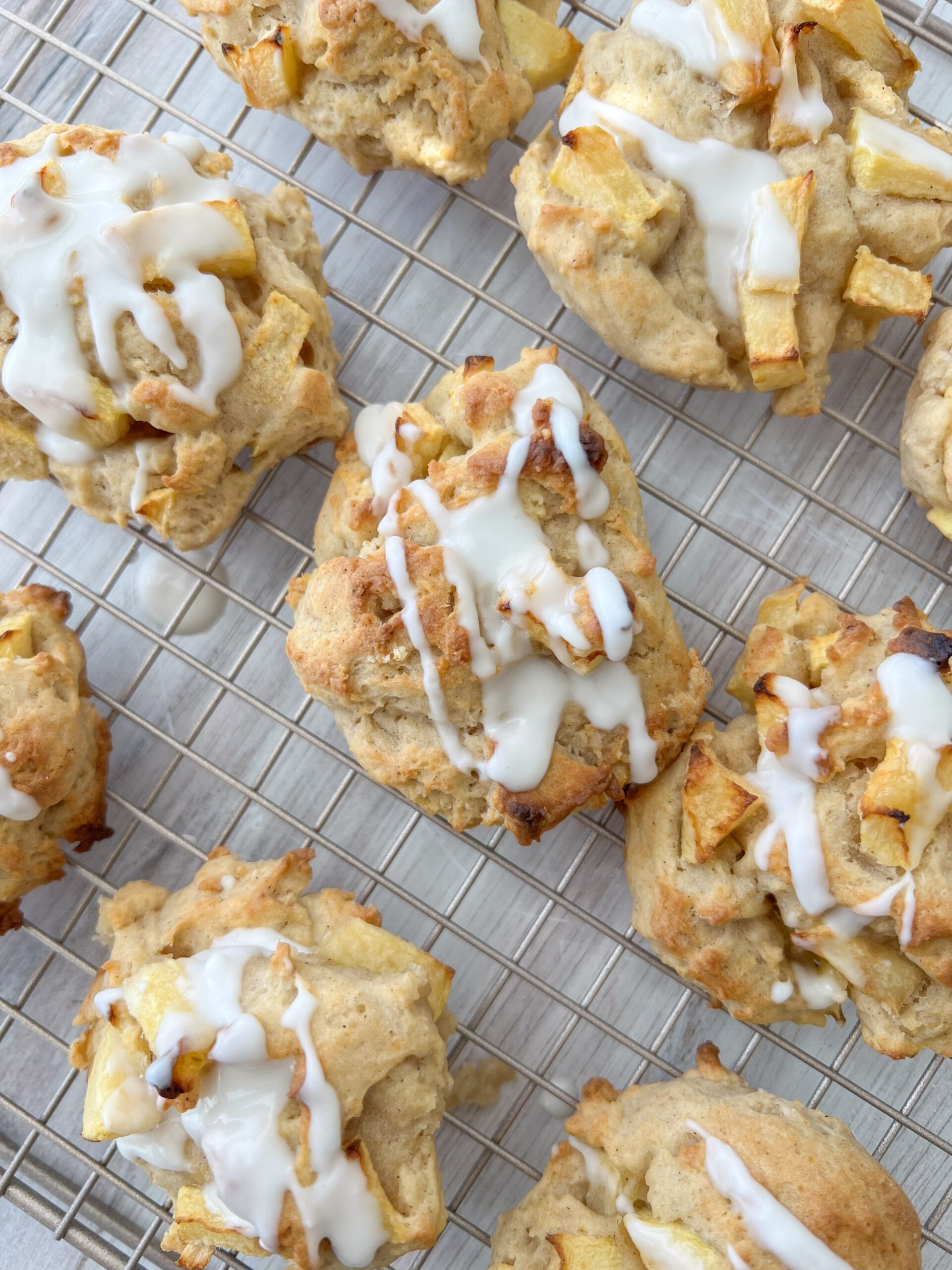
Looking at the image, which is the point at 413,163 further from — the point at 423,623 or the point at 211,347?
the point at 423,623

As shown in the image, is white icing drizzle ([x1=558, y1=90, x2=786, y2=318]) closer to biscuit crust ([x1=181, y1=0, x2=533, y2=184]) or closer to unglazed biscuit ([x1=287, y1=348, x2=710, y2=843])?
biscuit crust ([x1=181, y1=0, x2=533, y2=184])

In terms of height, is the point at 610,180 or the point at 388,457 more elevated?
the point at 610,180

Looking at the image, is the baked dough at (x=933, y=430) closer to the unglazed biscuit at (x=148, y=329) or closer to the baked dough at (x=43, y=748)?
the unglazed biscuit at (x=148, y=329)

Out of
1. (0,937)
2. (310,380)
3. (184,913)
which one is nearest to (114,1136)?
(184,913)

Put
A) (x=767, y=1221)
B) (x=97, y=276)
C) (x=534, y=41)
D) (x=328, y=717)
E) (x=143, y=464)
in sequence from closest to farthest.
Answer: (x=767, y=1221)
(x=97, y=276)
(x=143, y=464)
(x=534, y=41)
(x=328, y=717)

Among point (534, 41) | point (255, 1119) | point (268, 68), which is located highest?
point (534, 41)

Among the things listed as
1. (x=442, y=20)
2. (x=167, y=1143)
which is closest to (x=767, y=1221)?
(x=167, y=1143)

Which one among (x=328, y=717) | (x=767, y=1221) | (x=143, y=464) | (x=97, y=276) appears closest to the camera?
(x=767, y=1221)

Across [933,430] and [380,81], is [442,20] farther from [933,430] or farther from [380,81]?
[933,430]
